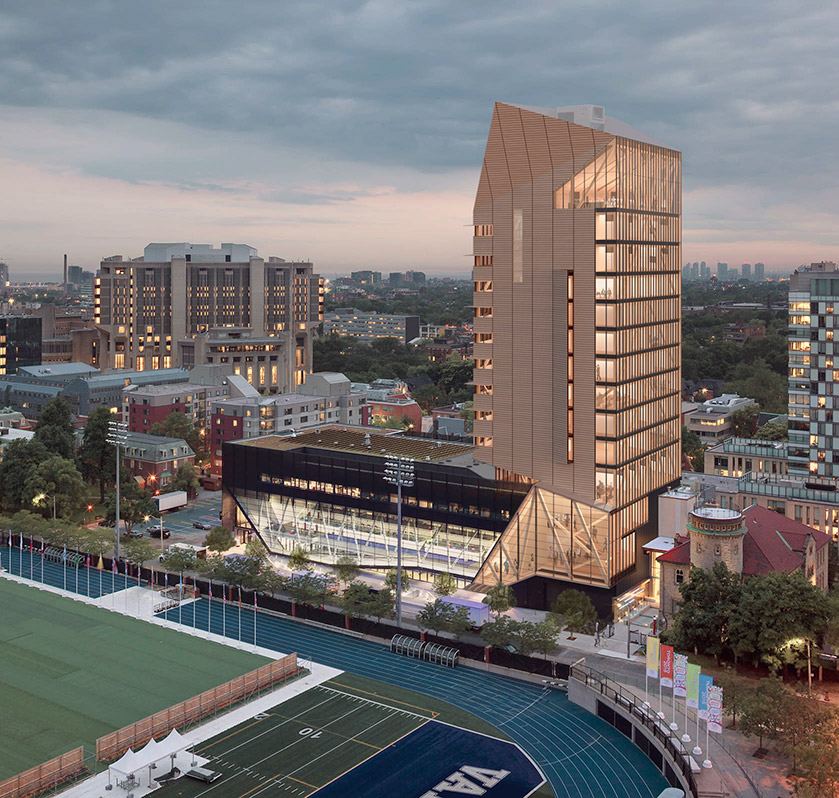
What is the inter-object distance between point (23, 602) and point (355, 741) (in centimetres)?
4424

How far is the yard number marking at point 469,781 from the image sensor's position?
60981 millimetres

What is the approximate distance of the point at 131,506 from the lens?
120875 millimetres

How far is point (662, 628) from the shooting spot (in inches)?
3342

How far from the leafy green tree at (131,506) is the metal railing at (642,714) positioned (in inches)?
2542

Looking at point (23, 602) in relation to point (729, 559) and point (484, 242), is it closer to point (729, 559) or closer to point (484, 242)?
point (484, 242)

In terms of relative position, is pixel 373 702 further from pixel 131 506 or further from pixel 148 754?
pixel 131 506

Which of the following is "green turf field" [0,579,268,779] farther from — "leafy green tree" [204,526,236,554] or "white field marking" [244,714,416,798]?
"leafy green tree" [204,526,236,554]

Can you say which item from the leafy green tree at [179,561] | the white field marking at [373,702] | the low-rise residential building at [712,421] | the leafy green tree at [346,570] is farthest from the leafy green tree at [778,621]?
the low-rise residential building at [712,421]

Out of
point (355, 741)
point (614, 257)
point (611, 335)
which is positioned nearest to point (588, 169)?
point (614, 257)

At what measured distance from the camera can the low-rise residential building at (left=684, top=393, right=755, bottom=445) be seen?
174375mm

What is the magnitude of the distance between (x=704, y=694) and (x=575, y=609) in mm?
23446

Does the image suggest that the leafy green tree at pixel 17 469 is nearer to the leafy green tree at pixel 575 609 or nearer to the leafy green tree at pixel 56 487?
the leafy green tree at pixel 56 487

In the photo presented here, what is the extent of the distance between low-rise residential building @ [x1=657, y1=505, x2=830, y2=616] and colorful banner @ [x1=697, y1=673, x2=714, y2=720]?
704 inches

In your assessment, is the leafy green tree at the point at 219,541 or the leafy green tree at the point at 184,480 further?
the leafy green tree at the point at 184,480
